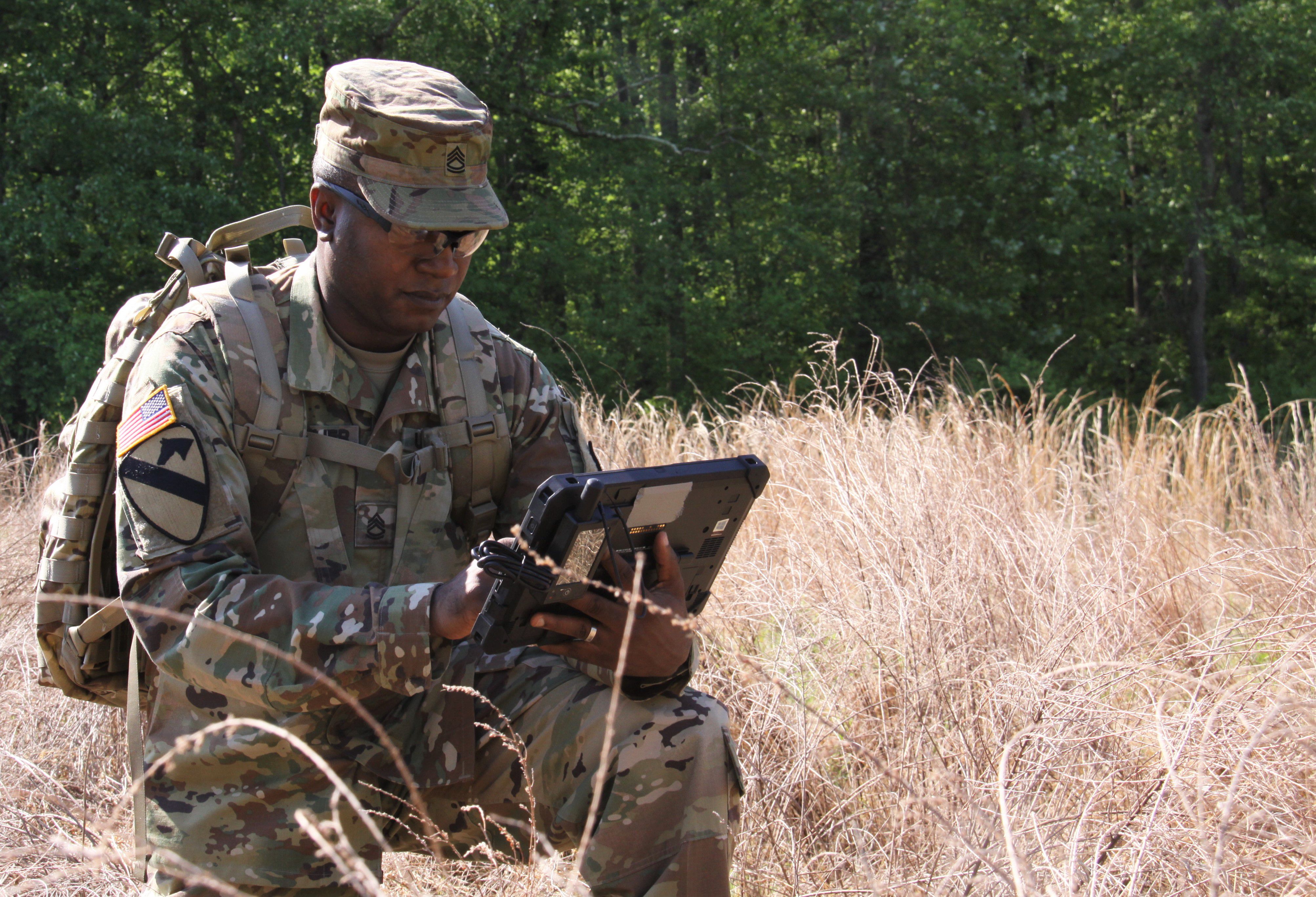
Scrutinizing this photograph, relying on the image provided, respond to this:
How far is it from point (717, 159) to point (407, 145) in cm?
1379

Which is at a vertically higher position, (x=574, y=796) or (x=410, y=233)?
(x=410, y=233)

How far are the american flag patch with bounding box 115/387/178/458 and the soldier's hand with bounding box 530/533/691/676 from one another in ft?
2.37

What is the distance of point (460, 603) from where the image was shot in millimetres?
1768

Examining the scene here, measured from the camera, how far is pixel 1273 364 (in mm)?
17562

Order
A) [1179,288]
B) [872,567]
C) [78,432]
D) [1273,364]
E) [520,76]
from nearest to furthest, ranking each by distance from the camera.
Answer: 1. [78,432]
2. [872,567]
3. [520,76]
4. [1273,364]
5. [1179,288]

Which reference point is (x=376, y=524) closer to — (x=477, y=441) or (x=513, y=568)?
(x=477, y=441)

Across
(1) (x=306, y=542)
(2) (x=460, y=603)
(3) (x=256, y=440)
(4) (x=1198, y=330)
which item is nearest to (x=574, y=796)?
(2) (x=460, y=603)

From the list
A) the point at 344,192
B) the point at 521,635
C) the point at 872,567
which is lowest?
the point at 872,567

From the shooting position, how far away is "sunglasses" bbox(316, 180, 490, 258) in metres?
2.03

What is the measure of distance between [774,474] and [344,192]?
3.02 meters

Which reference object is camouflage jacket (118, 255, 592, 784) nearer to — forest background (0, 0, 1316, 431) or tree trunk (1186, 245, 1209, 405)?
forest background (0, 0, 1316, 431)

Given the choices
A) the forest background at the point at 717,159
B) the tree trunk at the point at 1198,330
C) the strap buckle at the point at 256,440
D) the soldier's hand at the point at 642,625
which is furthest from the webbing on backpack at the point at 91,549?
the tree trunk at the point at 1198,330

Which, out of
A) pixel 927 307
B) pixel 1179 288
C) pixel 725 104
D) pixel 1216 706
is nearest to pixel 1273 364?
pixel 1179 288

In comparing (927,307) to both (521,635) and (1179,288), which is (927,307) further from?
(521,635)
